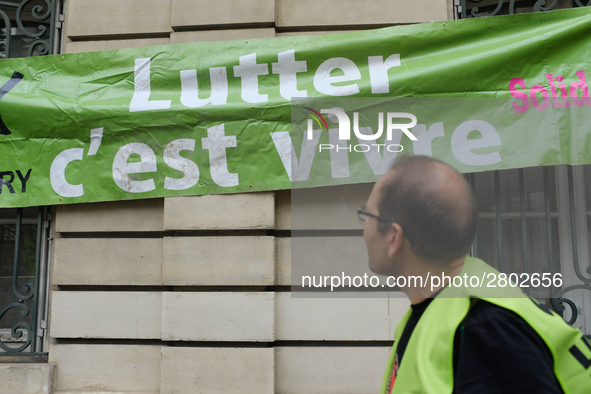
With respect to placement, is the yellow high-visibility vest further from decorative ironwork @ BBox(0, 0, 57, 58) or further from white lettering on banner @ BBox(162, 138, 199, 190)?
decorative ironwork @ BBox(0, 0, 57, 58)

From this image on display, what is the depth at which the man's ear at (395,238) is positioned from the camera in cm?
148

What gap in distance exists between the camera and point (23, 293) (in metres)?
4.87

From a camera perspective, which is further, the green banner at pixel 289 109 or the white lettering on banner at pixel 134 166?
the white lettering on banner at pixel 134 166

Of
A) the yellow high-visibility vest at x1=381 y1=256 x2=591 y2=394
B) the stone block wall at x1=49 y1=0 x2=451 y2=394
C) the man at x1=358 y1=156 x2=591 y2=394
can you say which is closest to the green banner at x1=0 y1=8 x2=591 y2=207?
the stone block wall at x1=49 y1=0 x2=451 y2=394

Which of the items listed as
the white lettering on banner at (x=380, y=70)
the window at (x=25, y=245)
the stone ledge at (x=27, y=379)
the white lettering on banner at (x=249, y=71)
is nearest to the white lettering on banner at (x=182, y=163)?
the white lettering on banner at (x=249, y=71)

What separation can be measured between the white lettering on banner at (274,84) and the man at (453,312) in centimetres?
275

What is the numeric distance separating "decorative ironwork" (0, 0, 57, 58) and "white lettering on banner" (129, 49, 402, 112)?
1266mm

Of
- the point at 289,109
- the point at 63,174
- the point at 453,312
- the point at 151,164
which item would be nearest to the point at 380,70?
the point at 289,109

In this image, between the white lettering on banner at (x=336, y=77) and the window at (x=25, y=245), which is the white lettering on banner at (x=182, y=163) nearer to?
the white lettering on banner at (x=336, y=77)

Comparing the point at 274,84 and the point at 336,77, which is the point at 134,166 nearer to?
the point at 274,84

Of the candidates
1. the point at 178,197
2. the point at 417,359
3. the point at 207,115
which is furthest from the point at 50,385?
the point at 417,359

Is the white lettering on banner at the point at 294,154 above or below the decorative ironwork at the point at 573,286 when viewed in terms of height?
above

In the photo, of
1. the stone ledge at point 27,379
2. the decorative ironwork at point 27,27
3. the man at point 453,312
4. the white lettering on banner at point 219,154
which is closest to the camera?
the man at point 453,312

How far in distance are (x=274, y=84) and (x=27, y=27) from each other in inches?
110
